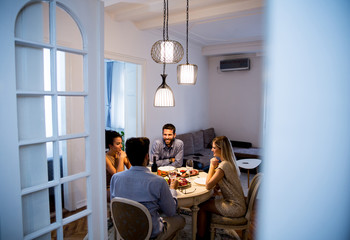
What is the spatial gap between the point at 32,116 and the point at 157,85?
141 inches

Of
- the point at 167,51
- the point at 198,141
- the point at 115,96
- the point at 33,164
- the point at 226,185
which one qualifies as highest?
the point at 167,51

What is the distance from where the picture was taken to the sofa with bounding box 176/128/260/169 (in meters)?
4.90

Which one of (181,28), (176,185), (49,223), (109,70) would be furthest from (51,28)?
(109,70)

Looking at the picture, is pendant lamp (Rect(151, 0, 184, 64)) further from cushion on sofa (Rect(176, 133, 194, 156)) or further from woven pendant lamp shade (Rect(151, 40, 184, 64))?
cushion on sofa (Rect(176, 133, 194, 156))

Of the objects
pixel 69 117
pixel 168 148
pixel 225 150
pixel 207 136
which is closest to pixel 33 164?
pixel 69 117

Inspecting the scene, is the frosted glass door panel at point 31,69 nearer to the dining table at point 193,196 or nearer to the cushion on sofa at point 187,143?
the dining table at point 193,196

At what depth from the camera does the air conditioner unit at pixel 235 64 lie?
6.12m

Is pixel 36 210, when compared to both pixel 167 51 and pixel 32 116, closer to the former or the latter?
pixel 32 116

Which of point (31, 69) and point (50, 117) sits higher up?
point (31, 69)

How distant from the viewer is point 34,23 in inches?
45.2

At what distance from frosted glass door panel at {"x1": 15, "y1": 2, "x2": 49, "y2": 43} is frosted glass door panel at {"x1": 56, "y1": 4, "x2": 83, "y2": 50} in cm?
6

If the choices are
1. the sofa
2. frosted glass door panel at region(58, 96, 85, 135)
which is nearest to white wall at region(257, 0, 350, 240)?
frosted glass door panel at region(58, 96, 85, 135)

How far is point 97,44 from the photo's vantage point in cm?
139

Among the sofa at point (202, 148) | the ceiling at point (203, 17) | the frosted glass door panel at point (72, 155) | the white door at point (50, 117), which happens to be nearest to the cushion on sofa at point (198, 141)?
the sofa at point (202, 148)
